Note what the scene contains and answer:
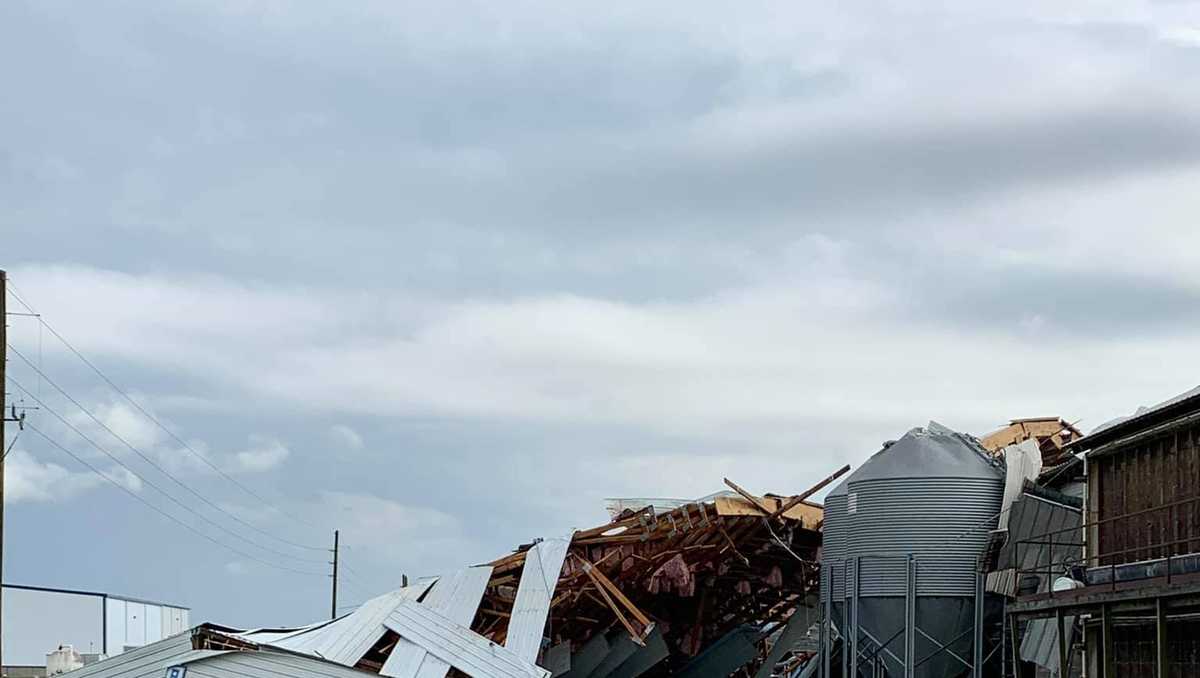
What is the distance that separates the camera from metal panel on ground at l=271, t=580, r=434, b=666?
125 feet

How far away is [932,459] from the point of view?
1614 inches

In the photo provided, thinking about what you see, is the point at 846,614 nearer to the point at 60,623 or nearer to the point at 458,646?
the point at 458,646

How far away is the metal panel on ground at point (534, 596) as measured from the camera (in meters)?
41.5

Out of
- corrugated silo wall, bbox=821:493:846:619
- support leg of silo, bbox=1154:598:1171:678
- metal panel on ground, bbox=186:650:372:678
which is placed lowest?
metal panel on ground, bbox=186:650:372:678

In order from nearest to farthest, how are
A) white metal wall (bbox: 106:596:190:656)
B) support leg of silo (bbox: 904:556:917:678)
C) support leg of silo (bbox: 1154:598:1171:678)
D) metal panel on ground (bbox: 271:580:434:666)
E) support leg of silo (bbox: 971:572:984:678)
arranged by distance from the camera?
support leg of silo (bbox: 1154:598:1171:678)
metal panel on ground (bbox: 271:580:434:666)
support leg of silo (bbox: 971:572:984:678)
support leg of silo (bbox: 904:556:917:678)
white metal wall (bbox: 106:596:190:656)

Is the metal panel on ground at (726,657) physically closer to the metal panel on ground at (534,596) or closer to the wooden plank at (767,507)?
the wooden plank at (767,507)

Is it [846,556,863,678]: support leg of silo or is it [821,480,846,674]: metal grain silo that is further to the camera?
[821,480,846,674]: metal grain silo

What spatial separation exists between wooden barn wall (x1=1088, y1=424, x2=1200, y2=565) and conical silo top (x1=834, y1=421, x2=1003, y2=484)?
934 centimetres

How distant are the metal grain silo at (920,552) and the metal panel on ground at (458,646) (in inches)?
342

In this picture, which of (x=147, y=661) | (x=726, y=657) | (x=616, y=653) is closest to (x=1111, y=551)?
(x=147, y=661)

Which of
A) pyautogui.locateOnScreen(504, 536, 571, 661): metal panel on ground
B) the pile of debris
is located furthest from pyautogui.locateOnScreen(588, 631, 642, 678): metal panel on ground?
pyautogui.locateOnScreen(504, 536, 571, 661): metal panel on ground

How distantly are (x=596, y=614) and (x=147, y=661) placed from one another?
16.5m

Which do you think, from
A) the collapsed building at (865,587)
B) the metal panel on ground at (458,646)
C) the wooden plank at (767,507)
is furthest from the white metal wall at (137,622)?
the metal panel on ground at (458,646)

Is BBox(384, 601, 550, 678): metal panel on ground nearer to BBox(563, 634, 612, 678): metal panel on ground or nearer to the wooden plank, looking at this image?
BBox(563, 634, 612, 678): metal panel on ground
